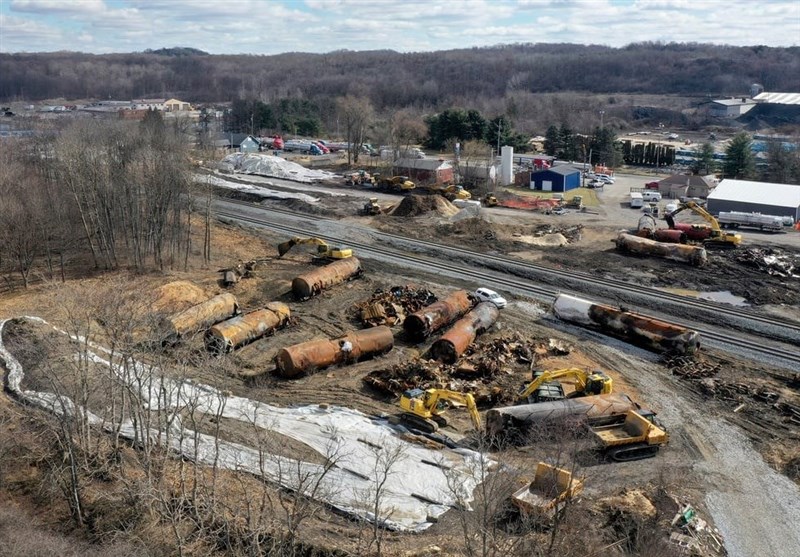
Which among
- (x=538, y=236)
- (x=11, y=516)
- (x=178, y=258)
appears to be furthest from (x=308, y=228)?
(x=11, y=516)

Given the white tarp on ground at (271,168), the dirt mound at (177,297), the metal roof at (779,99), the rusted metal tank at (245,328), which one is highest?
the metal roof at (779,99)

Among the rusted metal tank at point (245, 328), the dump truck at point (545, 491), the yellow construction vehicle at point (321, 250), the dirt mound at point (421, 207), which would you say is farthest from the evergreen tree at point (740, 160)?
the dump truck at point (545, 491)

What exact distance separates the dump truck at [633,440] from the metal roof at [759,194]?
1554 inches

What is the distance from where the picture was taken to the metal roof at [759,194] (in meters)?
56.6

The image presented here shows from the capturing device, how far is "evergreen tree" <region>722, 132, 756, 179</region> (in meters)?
74.4

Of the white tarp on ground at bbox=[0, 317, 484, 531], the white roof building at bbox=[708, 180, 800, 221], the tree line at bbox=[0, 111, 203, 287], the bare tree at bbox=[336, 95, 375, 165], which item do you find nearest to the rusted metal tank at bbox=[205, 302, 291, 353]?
the white tarp on ground at bbox=[0, 317, 484, 531]

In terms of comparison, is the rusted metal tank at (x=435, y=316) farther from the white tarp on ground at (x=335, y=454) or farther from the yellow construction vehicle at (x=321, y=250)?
the yellow construction vehicle at (x=321, y=250)

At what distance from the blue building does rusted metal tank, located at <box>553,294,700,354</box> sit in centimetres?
3700

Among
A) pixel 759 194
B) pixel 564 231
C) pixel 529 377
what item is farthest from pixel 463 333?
pixel 759 194

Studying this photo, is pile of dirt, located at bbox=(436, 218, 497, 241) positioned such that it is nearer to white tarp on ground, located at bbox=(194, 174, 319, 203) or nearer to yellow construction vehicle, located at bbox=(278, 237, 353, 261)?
yellow construction vehicle, located at bbox=(278, 237, 353, 261)

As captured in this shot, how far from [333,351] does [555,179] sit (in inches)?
1825

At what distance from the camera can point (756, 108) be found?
140m

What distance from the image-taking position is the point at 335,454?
19.2m

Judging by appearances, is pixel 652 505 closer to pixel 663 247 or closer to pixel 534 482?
pixel 534 482
